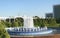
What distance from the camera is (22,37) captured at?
732 inches

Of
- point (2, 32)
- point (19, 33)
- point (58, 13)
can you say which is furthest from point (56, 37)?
point (58, 13)

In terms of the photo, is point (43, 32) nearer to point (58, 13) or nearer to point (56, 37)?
point (56, 37)

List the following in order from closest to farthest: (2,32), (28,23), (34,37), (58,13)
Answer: (2,32), (34,37), (28,23), (58,13)

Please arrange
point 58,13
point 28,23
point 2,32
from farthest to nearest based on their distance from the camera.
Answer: point 58,13 → point 28,23 → point 2,32

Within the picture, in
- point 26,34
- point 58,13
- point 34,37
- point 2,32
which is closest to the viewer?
point 2,32

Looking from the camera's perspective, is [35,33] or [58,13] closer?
[35,33]

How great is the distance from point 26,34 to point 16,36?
153 centimetres

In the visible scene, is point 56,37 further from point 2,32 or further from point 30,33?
point 2,32

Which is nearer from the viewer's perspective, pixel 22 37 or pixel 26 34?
pixel 22 37

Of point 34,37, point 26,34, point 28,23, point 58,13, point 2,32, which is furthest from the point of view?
point 58,13

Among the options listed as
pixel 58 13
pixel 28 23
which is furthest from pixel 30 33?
pixel 58 13

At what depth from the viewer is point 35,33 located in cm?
2023

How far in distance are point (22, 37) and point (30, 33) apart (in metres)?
1.75

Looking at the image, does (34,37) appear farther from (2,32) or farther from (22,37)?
(2,32)
